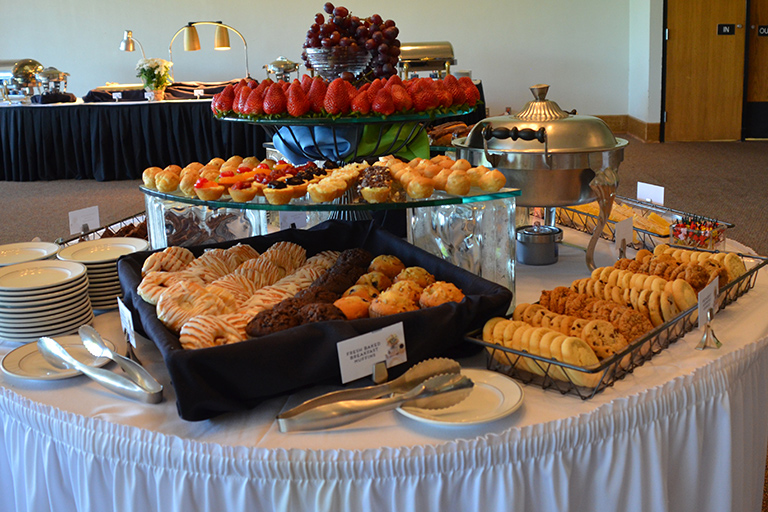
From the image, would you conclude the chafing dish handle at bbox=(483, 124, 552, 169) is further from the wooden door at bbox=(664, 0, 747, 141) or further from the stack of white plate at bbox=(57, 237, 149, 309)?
the wooden door at bbox=(664, 0, 747, 141)

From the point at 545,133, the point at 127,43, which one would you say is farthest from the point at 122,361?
the point at 127,43

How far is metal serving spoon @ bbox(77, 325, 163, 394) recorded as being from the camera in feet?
3.17

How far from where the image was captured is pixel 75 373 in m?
1.04

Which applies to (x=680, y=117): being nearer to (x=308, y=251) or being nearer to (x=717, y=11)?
(x=717, y=11)

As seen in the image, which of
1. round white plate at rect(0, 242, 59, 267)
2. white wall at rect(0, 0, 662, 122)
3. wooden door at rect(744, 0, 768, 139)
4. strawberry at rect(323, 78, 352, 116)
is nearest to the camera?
strawberry at rect(323, 78, 352, 116)

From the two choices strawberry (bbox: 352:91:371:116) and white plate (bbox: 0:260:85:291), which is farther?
strawberry (bbox: 352:91:371:116)

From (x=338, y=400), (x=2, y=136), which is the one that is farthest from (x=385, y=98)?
(x=2, y=136)

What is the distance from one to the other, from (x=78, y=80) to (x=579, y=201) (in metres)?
8.84

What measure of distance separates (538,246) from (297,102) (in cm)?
64

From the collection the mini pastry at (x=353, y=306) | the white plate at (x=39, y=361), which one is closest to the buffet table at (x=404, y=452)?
the white plate at (x=39, y=361)

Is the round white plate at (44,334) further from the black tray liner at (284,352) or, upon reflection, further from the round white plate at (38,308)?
the black tray liner at (284,352)

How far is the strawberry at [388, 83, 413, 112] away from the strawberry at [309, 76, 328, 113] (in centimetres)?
13

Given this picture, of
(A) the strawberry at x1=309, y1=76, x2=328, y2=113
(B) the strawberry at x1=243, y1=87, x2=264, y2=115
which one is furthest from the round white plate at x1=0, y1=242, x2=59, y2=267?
(A) the strawberry at x1=309, y1=76, x2=328, y2=113

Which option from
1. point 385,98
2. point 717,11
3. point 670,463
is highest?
point 717,11
